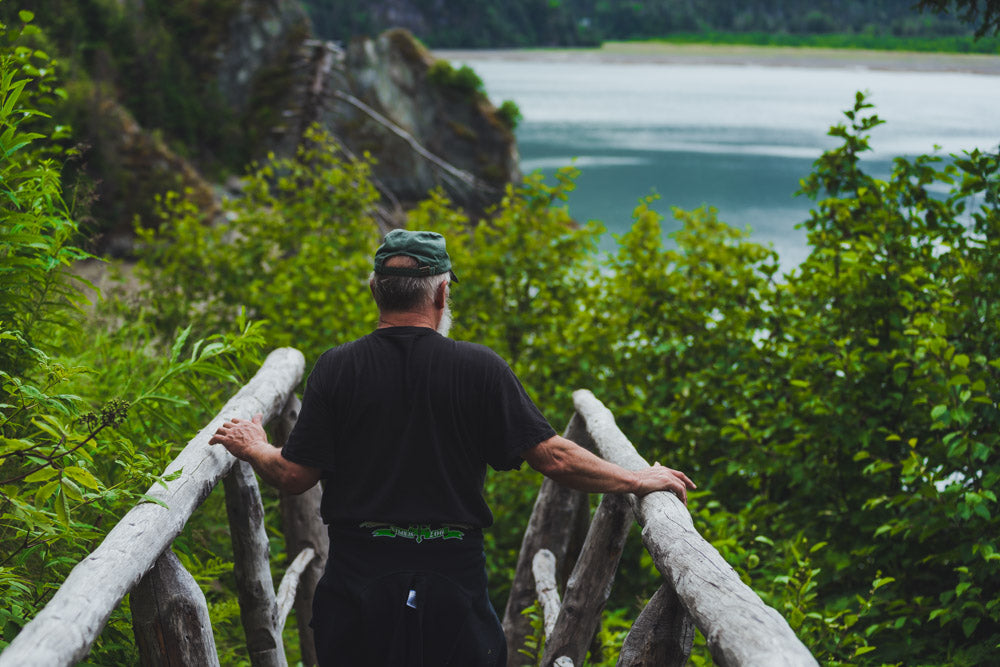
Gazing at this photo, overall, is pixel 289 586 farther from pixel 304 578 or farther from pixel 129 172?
pixel 129 172

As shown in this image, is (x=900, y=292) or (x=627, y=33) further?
(x=627, y=33)

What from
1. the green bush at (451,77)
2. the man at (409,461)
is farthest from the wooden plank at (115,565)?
the green bush at (451,77)

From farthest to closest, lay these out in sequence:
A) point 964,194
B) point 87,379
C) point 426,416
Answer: point 964,194
point 87,379
point 426,416

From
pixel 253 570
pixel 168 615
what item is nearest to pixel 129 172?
pixel 253 570

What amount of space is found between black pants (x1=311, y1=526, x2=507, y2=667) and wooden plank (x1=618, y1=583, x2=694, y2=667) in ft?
1.46

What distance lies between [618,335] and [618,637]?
291 cm

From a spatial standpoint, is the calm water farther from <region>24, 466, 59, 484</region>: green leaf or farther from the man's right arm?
<region>24, 466, 59, 484</region>: green leaf

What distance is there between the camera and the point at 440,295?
101 inches

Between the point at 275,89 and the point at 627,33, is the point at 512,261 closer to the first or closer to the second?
the point at 275,89

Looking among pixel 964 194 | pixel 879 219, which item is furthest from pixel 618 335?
pixel 964 194

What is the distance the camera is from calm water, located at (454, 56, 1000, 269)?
2305cm

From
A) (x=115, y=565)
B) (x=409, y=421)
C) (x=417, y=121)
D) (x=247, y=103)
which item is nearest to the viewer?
(x=115, y=565)

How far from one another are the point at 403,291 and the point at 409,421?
36 cm

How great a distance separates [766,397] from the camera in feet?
17.8
